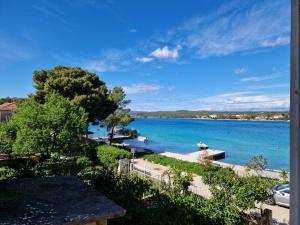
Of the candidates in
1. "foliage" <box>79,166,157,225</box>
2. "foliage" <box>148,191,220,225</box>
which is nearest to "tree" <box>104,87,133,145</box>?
"foliage" <box>79,166,157,225</box>

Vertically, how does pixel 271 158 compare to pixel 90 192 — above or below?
below

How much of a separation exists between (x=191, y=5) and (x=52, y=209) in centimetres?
1184

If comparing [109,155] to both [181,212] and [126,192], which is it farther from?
[181,212]

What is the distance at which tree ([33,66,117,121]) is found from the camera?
81.2 feet

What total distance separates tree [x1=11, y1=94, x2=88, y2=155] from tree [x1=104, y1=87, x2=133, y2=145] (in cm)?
1130

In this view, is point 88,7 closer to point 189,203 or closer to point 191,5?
point 191,5

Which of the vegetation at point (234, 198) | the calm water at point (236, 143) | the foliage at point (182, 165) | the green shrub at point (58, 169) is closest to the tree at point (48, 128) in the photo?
the green shrub at point (58, 169)

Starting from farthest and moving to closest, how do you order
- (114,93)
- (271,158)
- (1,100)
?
1. (1,100)
2. (271,158)
3. (114,93)

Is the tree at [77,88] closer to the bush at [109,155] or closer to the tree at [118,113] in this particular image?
the tree at [118,113]

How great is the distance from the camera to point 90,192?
4500mm

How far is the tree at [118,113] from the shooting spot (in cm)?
2917

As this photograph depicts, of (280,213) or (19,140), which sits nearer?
(280,213)

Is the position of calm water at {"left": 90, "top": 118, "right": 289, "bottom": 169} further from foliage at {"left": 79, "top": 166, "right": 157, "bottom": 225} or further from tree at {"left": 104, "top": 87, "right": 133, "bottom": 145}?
tree at {"left": 104, "top": 87, "right": 133, "bottom": 145}

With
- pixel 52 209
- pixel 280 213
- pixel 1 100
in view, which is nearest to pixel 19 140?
pixel 52 209
